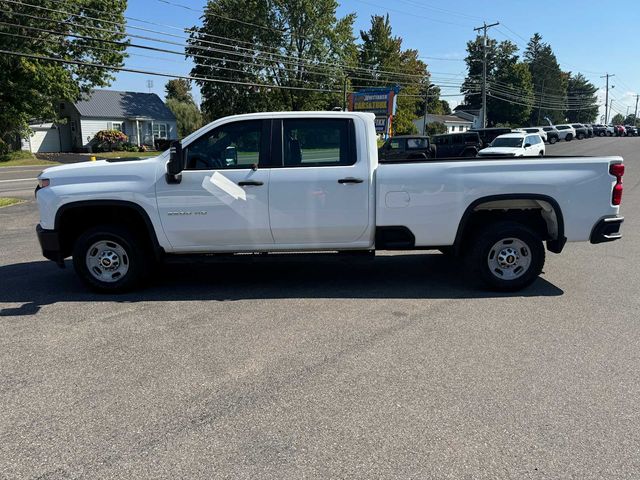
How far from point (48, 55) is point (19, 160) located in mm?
9051

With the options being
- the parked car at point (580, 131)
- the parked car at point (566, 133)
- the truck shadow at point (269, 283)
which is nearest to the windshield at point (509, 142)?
the truck shadow at point (269, 283)

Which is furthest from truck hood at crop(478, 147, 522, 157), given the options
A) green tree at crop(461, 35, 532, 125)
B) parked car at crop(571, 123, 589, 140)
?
green tree at crop(461, 35, 532, 125)

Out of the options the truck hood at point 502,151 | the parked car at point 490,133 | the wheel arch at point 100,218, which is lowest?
the wheel arch at point 100,218

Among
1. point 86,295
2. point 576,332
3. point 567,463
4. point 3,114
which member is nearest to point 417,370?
point 567,463

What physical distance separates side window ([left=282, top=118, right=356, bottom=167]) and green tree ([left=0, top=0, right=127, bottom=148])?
1148 inches

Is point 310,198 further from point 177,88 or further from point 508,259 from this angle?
point 177,88

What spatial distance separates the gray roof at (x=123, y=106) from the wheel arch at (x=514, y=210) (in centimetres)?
4943

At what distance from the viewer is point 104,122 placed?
5009 cm

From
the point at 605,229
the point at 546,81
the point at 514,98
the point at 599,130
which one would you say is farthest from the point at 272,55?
the point at 546,81

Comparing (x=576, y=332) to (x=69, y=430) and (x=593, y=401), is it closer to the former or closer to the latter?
(x=593, y=401)

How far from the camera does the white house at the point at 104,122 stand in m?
48.0

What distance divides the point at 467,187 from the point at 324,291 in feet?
6.74

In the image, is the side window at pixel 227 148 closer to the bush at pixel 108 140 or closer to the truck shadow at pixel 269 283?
the truck shadow at pixel 269 283

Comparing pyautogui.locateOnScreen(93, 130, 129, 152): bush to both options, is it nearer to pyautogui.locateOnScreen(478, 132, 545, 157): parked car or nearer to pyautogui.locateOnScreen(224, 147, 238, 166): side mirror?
pyautogui.locateOnScreen(478, 132, 545, 157): parked car
